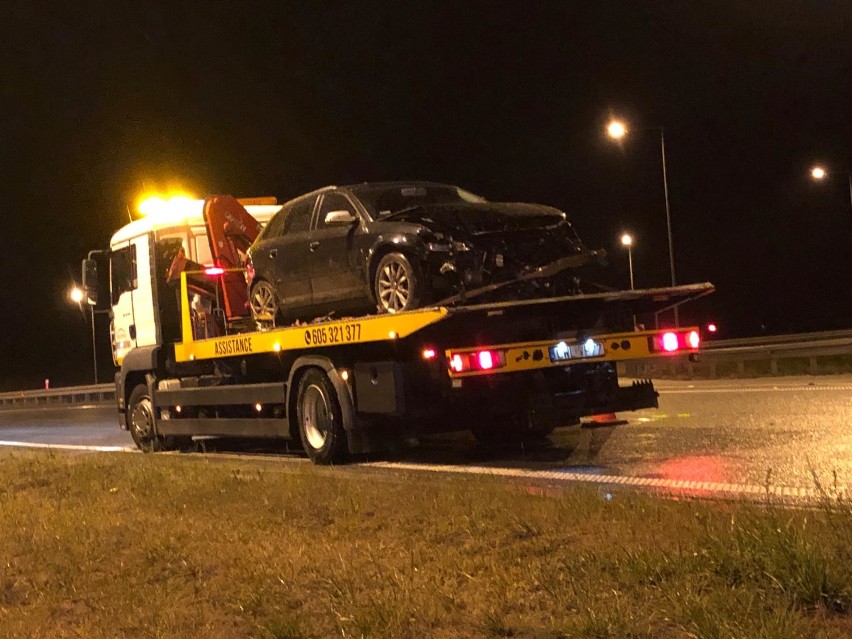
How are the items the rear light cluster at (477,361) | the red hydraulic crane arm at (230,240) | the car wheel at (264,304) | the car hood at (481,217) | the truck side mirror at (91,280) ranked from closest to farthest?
the rear light cluster at (477,361), the car hood at (481,217), the car wheel at (264,304), the red hydraulic crane arm at (230,240), the truck side mirror at (91,280)

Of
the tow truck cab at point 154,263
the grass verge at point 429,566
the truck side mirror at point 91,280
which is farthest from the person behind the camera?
the truck side mirror at point 91,280

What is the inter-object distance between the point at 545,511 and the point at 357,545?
120 centimetres

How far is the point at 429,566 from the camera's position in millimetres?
5266

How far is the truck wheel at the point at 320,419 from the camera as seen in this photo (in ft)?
33.2

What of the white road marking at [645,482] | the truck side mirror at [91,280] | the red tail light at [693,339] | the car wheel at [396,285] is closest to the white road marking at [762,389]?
the red tail light at [693,339]

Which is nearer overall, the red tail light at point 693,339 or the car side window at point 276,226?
the red tail light at point 693,339

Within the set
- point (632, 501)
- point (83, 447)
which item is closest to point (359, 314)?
point (632, 501)

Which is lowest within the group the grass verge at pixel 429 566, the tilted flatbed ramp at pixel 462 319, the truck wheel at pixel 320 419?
the grass verge at pixel 429 566

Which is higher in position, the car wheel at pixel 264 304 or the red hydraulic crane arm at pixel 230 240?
the red hydraulic crane arm at pixel 230 240

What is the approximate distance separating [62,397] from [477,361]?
33517 millimetres

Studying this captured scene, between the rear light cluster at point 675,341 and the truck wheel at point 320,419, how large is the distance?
3.23m

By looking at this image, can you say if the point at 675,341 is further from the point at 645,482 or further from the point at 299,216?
the point at 299,216

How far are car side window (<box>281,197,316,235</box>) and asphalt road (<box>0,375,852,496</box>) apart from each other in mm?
2736

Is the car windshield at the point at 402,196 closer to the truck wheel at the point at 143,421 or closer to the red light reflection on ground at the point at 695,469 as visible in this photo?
the red light reflection on ground at the point at 695,469
